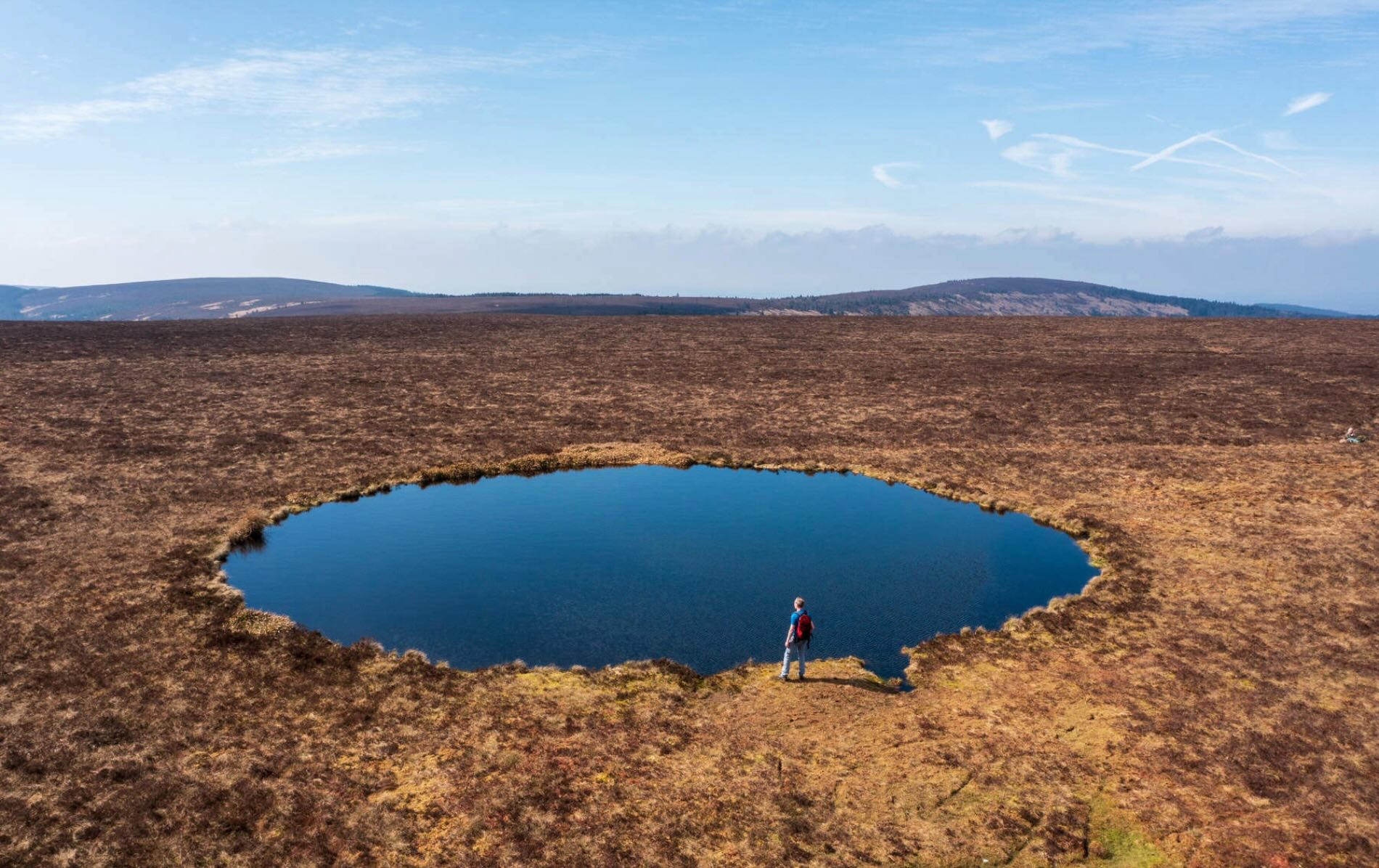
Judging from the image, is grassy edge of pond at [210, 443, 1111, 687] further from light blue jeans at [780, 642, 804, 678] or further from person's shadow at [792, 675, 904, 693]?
light blue jeans at [780, 642, 804, 678]

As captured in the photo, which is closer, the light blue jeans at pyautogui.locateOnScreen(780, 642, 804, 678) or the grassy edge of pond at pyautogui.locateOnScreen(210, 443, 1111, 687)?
the light blue jeans at pyautogui.locateOnScreen(780, 642, 804, 678)

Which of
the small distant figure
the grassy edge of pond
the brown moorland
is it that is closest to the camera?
the brown moorland

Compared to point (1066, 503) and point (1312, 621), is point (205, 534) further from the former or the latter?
point (1312, 621)

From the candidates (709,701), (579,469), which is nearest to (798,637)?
(709,701)

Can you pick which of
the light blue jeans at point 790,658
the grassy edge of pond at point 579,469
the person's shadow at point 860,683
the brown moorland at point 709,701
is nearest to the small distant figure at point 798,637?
the light blue jeans at point 790,658

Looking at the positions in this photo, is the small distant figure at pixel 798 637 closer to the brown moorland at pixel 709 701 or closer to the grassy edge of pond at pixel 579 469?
the brown moorland at pixel 709 701

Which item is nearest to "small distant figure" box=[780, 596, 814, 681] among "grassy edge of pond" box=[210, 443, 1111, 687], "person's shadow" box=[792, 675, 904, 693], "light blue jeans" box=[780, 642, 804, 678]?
"light blue jeans" box=[780, 642, 804, 678]

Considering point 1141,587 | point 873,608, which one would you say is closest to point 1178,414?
point 1141,587

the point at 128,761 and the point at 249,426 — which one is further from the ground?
the point at 249,426
